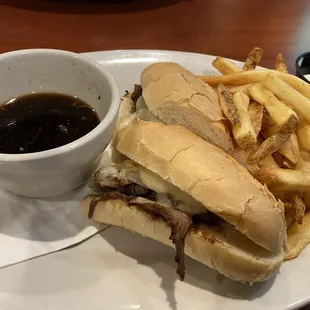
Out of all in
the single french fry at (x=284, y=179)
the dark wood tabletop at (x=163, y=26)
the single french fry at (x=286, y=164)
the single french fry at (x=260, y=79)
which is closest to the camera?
the single french fry at (x=284, y=179)

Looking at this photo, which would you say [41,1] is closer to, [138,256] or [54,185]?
[54,185]

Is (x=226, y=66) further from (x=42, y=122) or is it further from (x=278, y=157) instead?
(x=42, y=122)

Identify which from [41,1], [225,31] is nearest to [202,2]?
[225,31]

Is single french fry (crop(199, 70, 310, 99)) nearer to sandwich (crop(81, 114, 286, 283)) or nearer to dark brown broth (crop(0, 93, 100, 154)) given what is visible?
sandwich (crop(81, 114, 286, 283))

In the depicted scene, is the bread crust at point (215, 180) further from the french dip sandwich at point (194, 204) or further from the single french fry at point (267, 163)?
the single french fry at point (267, 163)

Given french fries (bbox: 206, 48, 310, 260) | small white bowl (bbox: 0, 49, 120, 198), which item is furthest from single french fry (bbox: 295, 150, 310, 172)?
small white bowl (bbox: 0, 49, 120, 198)

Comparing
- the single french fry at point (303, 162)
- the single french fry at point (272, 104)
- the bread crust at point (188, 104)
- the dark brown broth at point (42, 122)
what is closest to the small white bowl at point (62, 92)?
the dark brown broth at point (42, 122)
